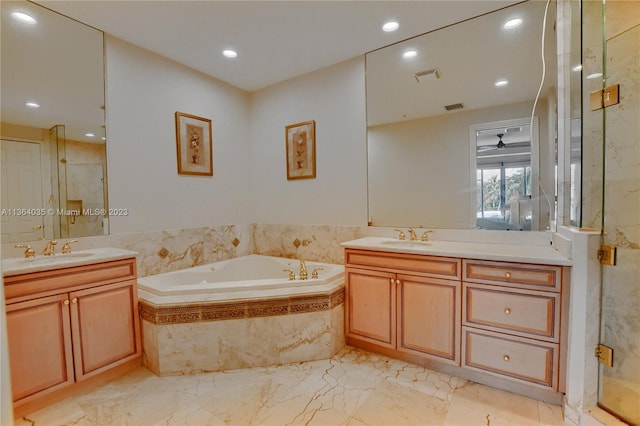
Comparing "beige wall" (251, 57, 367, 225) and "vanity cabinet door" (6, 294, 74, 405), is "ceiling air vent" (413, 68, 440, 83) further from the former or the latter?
"vanity cabinet door" (6, 294, 74, 405)

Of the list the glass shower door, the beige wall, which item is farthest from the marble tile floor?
the beige wall

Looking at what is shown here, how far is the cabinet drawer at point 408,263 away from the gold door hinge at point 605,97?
45.2 inches

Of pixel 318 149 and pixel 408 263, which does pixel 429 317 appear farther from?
pixel 318 149

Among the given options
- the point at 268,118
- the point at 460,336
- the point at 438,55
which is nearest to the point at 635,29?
the point at 438,55

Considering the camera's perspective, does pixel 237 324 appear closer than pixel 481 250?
No

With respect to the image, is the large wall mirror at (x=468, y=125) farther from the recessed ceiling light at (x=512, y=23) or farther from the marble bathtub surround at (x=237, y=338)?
the marble bathtub surround at (x=237, y=338)

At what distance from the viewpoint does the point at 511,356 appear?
181cm

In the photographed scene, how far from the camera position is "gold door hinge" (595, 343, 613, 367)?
156 centimetres

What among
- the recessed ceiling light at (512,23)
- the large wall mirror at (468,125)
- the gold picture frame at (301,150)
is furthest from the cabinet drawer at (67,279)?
the recessed ceiling light at (512,23)

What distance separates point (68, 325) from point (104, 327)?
213mm

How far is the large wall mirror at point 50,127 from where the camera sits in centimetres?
201

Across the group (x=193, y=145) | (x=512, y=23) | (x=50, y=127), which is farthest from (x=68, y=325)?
(x=512, y=23)

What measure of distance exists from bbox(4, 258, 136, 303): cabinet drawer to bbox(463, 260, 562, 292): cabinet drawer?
237 centimetres

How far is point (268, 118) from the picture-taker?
3504 mm
